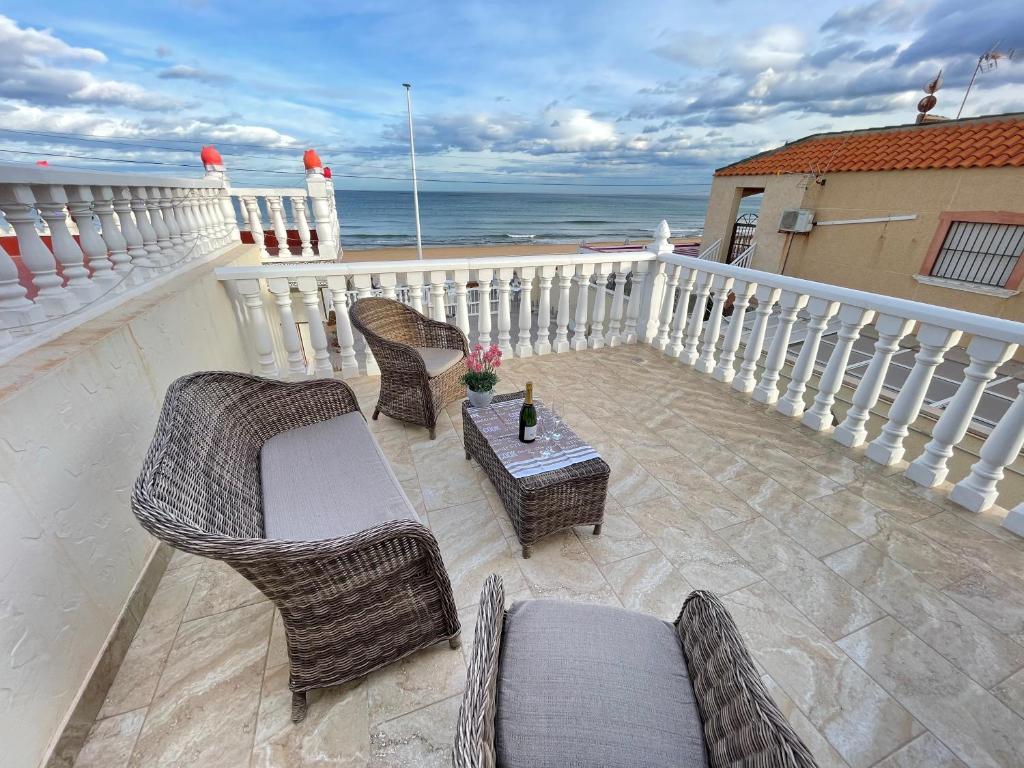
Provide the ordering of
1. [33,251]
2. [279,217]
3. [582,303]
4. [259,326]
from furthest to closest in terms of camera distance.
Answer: [279,217] → [582,303] → [259,326] → [33,251]

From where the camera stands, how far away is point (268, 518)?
1.41 meters

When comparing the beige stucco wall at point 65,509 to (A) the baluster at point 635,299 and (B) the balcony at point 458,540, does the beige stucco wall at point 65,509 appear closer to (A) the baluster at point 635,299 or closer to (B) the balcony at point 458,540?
(B) the balcony at point 458,540

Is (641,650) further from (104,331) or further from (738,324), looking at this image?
(738,324)

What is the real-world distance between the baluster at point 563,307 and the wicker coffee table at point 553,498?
1978 mm

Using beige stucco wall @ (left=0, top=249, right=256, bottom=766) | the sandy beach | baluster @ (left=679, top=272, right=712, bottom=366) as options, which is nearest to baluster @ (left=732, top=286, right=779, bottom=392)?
baluster @ (left=679, top=272, right=712, bottom=366)

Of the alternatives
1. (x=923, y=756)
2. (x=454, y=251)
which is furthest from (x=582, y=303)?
(x=454, y=251)

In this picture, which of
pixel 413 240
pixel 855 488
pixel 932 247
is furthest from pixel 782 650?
pixel 413 240

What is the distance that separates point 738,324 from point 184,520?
3580mm

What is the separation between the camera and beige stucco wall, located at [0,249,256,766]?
104 centimetres

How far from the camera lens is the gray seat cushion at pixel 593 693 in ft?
2.67

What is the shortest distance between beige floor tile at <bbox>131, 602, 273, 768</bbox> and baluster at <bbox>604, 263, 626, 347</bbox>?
11.6 ft

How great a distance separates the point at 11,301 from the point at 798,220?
12.9 m

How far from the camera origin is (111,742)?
3.91 feet

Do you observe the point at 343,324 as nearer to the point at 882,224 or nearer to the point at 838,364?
the point at 838,364
